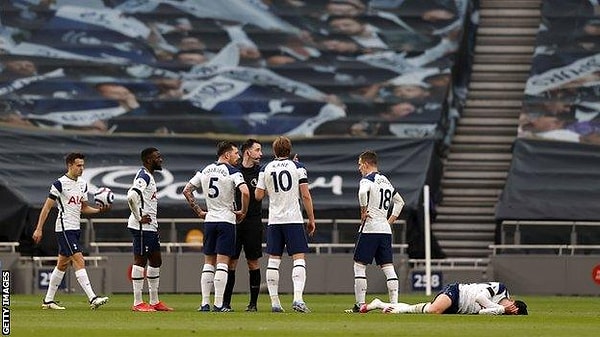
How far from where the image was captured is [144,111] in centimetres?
4375

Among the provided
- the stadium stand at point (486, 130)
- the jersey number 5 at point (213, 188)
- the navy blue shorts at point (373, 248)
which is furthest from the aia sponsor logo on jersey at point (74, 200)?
the stadium stand at point (486, 130)

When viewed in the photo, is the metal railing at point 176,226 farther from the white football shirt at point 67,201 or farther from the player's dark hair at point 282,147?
the player's dark hair at point 282,147

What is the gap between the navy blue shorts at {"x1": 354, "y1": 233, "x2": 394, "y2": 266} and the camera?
24219 millimetres

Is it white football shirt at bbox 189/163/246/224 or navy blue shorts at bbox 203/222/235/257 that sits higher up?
white football shirt at bbox 189/163/246/224

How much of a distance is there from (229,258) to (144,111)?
19.9 metres

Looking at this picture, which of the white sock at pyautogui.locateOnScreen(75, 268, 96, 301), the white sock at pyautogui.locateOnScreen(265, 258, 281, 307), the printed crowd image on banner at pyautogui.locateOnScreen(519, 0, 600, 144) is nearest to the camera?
the white sock at pyautogui.locateOnScreen(265, 258, 281, 307)

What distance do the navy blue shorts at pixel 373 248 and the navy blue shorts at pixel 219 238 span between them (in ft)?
5.49

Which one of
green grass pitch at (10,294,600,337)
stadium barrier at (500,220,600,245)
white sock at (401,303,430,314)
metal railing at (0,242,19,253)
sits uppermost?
stadium barrier at (500,220,600,245)

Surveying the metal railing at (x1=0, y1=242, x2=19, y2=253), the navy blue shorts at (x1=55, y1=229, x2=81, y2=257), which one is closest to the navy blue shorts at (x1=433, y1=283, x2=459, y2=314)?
the navy blue shorts at (x1=55, y1=229, x2=81, y2=257)

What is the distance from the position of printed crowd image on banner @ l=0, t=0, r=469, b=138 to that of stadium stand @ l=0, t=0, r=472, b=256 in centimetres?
3

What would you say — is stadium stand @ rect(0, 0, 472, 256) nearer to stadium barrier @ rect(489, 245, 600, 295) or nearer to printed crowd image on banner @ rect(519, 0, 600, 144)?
printed crowd image on banner @ rect(519, 0, 600, 144)

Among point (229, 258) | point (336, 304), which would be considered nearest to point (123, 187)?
point (336, 304)

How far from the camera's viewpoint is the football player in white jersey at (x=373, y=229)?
24.1 meters

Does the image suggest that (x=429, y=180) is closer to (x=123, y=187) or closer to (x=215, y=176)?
(x=123, y=187)
